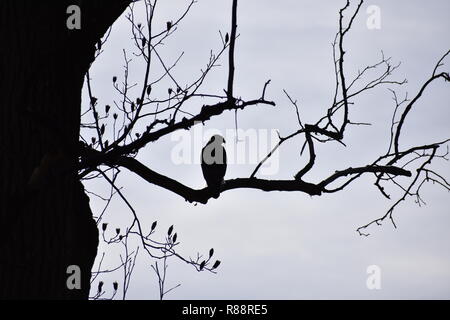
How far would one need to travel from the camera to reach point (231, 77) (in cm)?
299

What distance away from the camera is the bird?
619 cm

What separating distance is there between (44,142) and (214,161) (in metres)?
3.46

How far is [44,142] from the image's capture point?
3.20 metres

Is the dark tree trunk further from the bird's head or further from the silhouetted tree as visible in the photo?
the bird's head

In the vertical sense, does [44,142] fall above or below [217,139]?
below

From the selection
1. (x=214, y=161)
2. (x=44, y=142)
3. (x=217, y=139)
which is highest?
(x=217, y=139)

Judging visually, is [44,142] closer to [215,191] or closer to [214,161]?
[215,191]

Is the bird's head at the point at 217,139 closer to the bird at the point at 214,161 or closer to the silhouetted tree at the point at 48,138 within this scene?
the bird at the point at 214,161

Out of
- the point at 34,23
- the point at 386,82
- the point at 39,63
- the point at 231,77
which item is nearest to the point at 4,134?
the point at 39,63

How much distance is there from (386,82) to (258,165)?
1220 millimetres

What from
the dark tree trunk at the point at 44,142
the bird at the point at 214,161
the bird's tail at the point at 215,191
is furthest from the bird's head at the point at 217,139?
the dark tree trunk at the point at 44,142

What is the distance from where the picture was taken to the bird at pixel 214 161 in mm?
6191

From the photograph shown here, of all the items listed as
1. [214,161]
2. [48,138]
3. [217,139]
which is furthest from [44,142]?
[217,139]

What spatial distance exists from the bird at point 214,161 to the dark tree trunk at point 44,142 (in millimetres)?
2527
